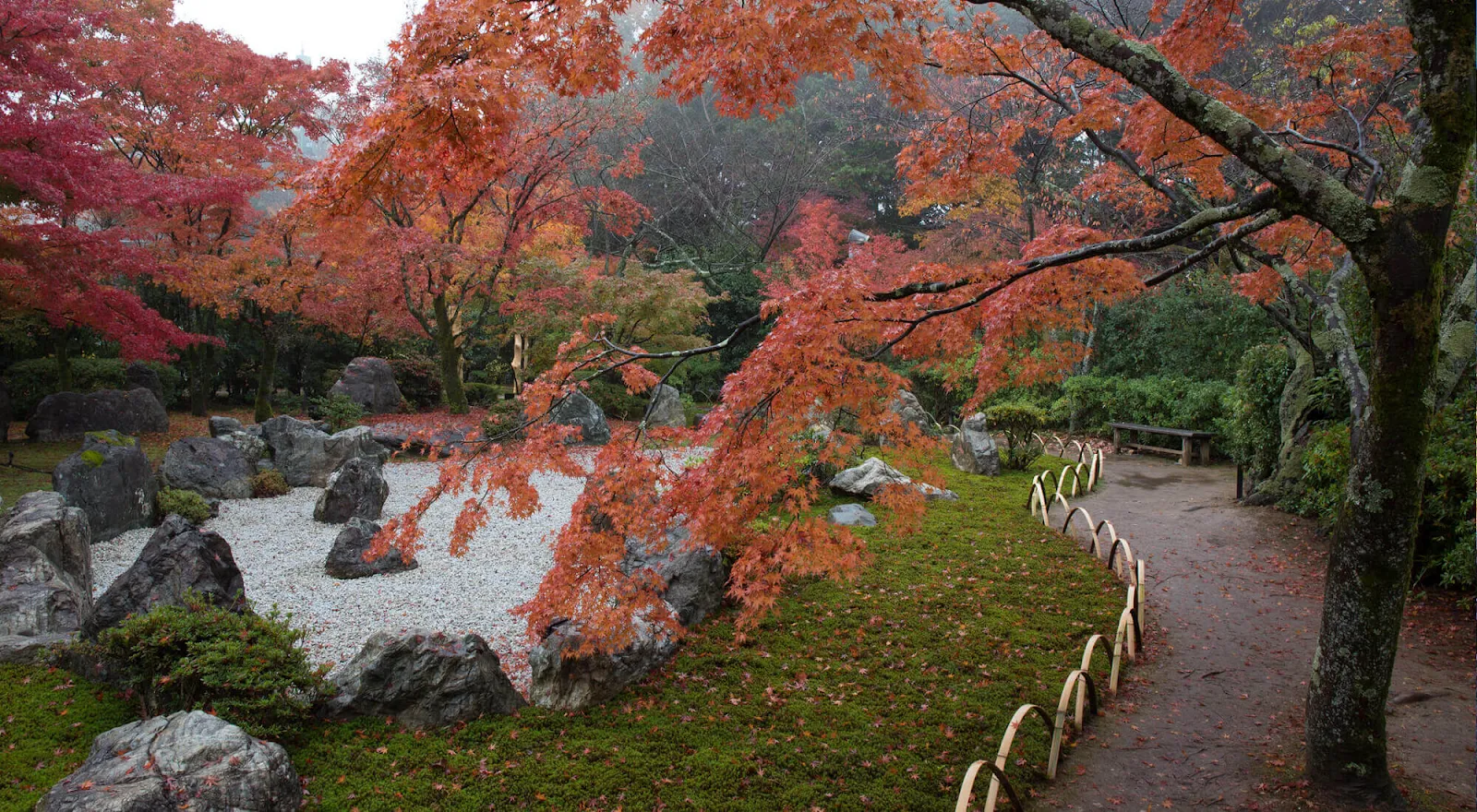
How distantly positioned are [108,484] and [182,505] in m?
0.78

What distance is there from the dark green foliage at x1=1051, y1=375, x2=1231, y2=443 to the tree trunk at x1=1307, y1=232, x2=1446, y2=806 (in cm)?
981

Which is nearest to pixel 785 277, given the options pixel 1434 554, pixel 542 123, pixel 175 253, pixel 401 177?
pixel 542 123

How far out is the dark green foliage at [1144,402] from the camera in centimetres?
1356

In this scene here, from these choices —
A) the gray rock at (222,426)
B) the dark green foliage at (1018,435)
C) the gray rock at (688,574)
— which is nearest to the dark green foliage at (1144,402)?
the dark green foliage at (1018,435)

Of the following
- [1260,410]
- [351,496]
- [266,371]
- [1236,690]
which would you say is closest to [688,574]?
[1236,690]

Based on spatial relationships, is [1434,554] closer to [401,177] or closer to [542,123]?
[401,177]

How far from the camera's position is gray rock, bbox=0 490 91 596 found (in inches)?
225

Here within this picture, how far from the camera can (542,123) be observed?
1376cm

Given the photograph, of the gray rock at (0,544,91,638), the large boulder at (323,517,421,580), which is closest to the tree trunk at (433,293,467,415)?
the large boulder at (323,517,421,580)

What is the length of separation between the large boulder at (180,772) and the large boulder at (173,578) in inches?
52.8

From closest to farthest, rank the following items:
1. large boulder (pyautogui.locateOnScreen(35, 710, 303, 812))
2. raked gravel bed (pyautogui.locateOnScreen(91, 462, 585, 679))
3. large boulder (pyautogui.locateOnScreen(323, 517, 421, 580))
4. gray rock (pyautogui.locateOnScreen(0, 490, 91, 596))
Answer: large boulder (pyautogui.locateOnScreen(35, 710, 303, 812)) < gray rock (pyautogui.locateOnScreen(0, 490, 91, 596)) < raked gravel bed (pyautogui.locateOnScreen(91, 462, 585, 679)) < large boulder (pyautogui.locateOnScreen(323, 517, 421, 580))

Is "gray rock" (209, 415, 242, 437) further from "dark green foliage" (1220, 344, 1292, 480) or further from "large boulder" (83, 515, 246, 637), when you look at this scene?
"dark green foliage" (1220, 344, 1292, 480)

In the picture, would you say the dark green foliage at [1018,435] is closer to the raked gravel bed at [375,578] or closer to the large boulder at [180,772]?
the raked gravel bed at [375,578]

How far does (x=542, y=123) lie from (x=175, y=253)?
6250 millimetres
